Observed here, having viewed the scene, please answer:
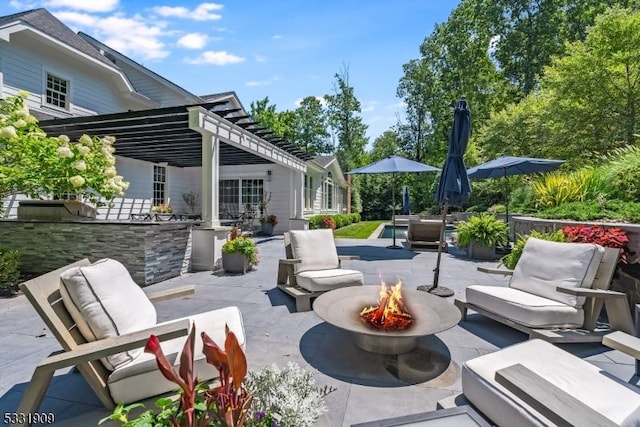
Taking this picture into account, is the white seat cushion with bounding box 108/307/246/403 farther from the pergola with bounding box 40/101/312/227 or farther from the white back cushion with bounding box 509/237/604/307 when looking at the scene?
the pergola with bounding box 40/101/312/227

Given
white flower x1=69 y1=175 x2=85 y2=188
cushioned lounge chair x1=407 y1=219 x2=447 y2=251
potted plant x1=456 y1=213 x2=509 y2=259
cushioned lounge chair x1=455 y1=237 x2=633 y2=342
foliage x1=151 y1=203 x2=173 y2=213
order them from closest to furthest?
cushioned lounge chair x1=455 y1=237 x2=633 y2=342, white flower x1=69 y1=175 x2=85 y2=188, potted plant x1=456 y1=213 x2=509 y2=259, cushioned lounge chair x1=407 y1=219 x2=447 y2=251, foliage x1=151 y1=203 x2=173 y2=213

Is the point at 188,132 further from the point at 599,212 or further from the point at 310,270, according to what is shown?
the point at 599,212

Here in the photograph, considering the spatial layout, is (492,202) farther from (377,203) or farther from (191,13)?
(191,13)

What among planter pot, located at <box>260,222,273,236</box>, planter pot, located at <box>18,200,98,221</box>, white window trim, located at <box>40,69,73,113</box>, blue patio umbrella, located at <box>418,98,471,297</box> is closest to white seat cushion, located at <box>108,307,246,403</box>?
blue patio umbrella, located at <box>418,98,471,297</box>

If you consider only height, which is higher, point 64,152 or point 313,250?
point 64,152

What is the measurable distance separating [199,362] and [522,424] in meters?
1.88

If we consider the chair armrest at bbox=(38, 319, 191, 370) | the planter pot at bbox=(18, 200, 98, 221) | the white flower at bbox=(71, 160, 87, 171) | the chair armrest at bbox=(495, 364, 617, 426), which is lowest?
the chair armrest at bbox=(495, 364, 617, 426)

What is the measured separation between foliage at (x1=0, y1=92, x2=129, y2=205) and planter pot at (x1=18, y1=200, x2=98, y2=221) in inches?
23.2

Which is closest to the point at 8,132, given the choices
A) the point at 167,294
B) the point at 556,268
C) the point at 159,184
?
the point at 167,294

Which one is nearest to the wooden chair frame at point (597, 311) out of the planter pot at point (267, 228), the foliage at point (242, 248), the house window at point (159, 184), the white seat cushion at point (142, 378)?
the white seat cushion at point (142, 378)

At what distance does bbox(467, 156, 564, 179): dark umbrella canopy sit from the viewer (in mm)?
8727

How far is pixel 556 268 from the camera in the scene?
141 inches

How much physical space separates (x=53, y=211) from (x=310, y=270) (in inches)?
217

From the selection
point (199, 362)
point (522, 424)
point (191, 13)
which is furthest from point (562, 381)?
point (191, 13)
